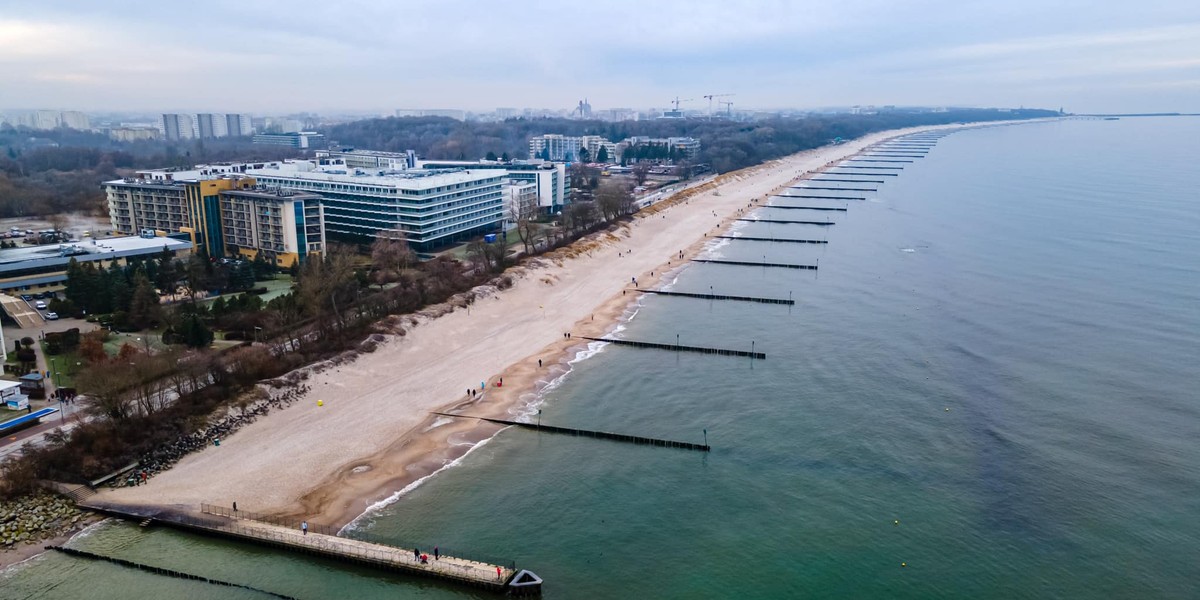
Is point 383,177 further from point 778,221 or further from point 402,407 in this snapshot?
point 778,221

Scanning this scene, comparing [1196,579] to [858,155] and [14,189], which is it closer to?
[14,189]

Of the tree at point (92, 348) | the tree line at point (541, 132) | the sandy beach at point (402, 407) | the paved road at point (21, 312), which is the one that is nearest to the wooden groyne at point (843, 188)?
the tree line at point (541, 132)

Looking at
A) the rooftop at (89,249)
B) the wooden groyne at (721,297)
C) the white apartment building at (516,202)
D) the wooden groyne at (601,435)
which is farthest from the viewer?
the white apartment building at (516,202)

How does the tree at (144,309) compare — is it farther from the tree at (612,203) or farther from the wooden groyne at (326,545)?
the tree at (612,203)

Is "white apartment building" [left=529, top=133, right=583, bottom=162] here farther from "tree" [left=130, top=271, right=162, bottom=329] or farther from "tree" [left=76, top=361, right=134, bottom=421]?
"tree" [left=76, top=361, right=134, bottom=421]

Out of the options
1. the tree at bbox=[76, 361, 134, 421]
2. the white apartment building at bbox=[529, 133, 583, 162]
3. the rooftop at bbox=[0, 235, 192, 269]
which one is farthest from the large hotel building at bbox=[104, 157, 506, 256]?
the white apartment building at bbox=[529, 133, 583, 162]
